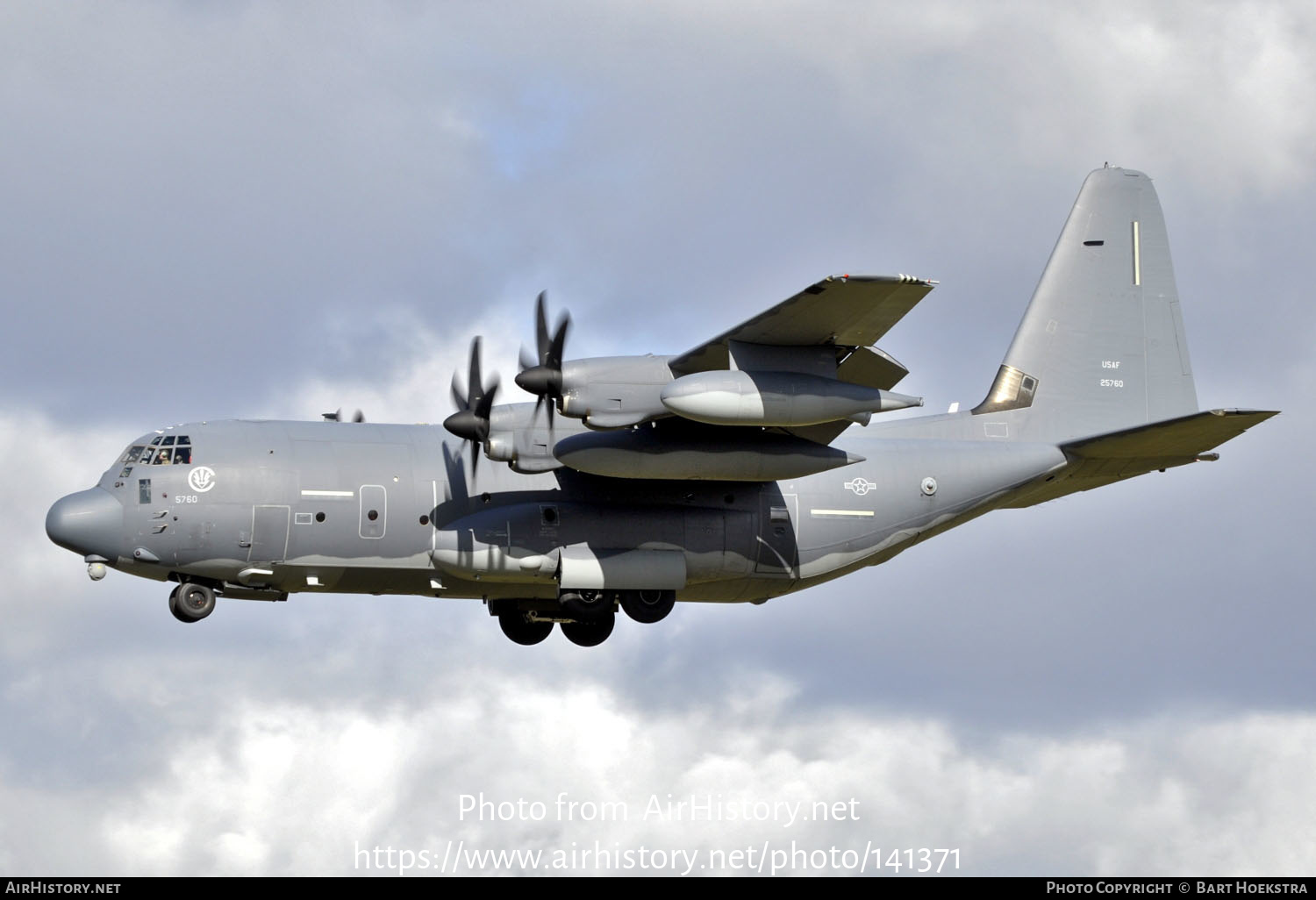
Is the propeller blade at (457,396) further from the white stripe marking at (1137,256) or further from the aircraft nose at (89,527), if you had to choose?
the white stripe marking at (1137,256)

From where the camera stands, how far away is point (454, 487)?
2253 centimetres

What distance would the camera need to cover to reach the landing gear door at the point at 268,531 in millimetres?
21859

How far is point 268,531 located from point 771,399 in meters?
7.22

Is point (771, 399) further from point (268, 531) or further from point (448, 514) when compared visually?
point (268, 531)

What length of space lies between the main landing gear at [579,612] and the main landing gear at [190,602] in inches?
181

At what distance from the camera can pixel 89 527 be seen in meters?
21.6

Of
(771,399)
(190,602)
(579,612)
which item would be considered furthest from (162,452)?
(771,399)

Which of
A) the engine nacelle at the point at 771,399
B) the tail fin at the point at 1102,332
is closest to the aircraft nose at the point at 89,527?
the engine nacelle at the point at 771,399

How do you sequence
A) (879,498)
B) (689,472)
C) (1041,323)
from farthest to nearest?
(1041,323), (879,498), (689,472)
